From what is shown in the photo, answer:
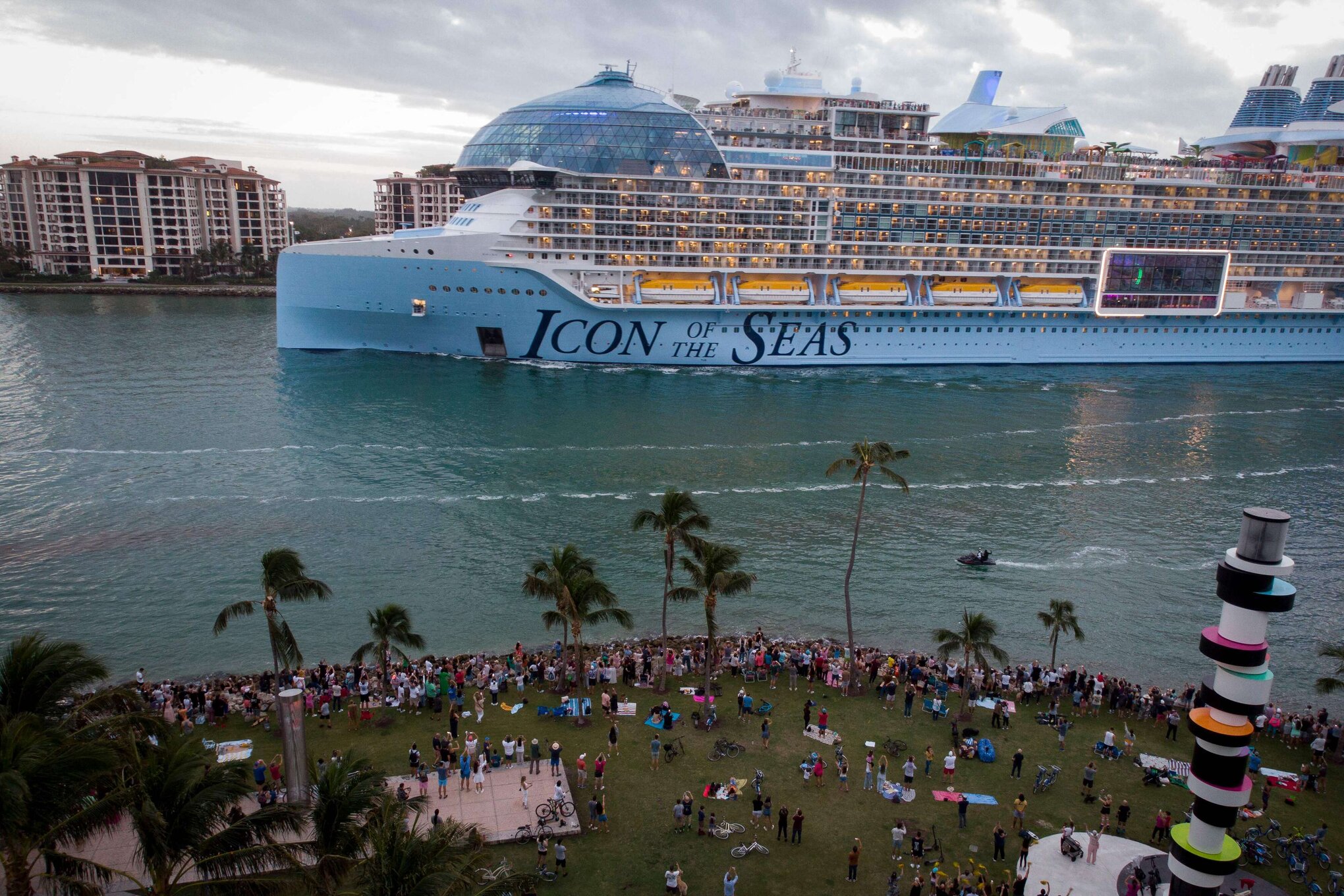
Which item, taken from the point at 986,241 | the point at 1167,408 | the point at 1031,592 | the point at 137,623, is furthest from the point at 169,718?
the point at 986,241

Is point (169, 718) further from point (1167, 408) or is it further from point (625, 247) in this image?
point (1167, 408)

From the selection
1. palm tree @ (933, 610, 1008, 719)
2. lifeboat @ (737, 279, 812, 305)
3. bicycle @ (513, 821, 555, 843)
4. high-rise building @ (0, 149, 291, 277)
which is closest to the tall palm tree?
bicycle @ (513, 821, 555, 843)

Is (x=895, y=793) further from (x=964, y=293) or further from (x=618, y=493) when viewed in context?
(x=964, y=293)

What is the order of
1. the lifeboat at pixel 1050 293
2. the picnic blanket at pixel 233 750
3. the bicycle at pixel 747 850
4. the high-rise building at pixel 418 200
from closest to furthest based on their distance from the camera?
the bicycle at pixel 747 850
the picnic blanket at pixel 233 750
the lifeboat at pixel 1050 293
the high-rise building at pixel 418 200

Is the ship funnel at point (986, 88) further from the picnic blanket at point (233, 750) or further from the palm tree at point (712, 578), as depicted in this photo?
the picnic blanket at point (233, 750)

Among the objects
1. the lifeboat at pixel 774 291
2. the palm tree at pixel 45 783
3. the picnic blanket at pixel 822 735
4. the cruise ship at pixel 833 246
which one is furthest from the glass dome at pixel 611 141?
the palm tree at pixel 45 783
